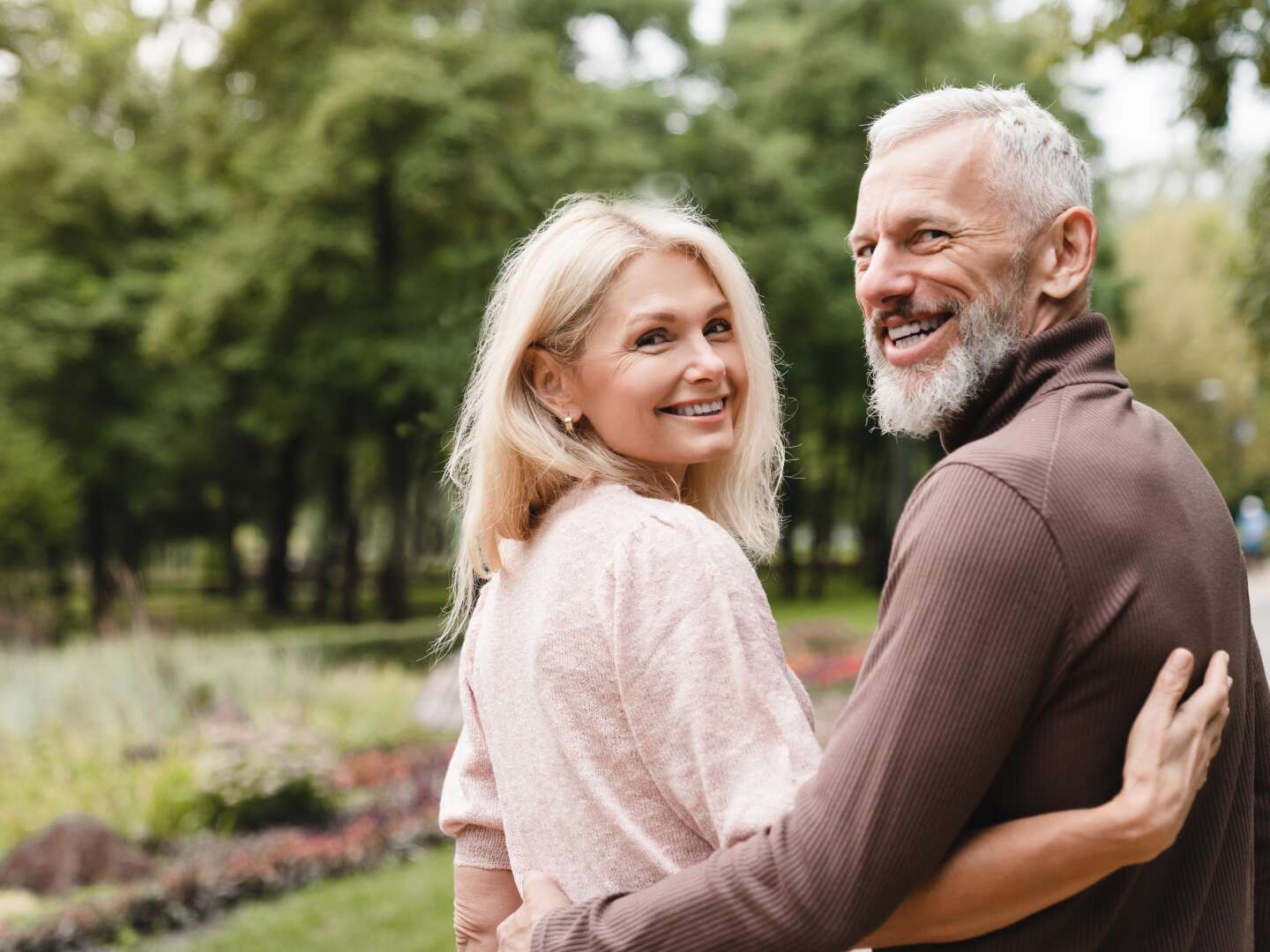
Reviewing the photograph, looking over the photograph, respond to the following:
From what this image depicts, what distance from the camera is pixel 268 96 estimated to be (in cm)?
A: 2267

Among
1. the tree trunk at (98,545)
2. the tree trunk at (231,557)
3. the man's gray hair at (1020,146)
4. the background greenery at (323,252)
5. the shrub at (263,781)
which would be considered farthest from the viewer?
the tree trunk at (231,557)

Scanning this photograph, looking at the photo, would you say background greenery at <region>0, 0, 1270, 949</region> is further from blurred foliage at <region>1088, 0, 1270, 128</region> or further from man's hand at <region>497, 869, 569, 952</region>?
man's hand at <region>497, 869, 569, 952</region>

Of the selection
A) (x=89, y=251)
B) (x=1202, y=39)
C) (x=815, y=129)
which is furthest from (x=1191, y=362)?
(x=1202, y=39)

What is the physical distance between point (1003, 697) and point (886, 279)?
76 centimetres

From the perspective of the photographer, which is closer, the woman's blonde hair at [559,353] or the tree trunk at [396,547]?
the woman's blonde hair at [559,353]

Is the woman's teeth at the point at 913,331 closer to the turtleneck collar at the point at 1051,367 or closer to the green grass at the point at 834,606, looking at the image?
the turtleneck collar at the point at 1051,367

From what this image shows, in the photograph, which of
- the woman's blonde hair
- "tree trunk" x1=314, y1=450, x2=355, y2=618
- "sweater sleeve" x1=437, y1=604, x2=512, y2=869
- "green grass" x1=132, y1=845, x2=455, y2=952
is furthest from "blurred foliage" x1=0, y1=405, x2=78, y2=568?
the woman's blonde hair

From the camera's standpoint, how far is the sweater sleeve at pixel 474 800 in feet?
7.04

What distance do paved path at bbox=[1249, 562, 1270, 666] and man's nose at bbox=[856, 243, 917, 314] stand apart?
7591 mm

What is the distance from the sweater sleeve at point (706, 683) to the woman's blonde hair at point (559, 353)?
0.28 meters

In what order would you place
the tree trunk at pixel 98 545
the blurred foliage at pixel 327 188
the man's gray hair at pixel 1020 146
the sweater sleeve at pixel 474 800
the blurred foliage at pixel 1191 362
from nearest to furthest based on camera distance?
1. the man's gray hair at pixel 1020 146
2. the sweater sleeve at pixel 474 800
3. the blurred foliage at pixel 327 188
4. the tree trunk at pixel 98 545
5. the blurred foliage at pixel 1191 362

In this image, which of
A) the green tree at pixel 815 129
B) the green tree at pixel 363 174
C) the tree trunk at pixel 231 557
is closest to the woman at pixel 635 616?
the green tree at pixel 363 174

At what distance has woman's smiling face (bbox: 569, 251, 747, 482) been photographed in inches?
78.0

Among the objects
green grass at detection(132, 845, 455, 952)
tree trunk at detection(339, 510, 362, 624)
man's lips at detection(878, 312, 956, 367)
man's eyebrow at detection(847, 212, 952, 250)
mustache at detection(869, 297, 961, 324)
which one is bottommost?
tree trunk at detection(339, 510, 362, 624)
